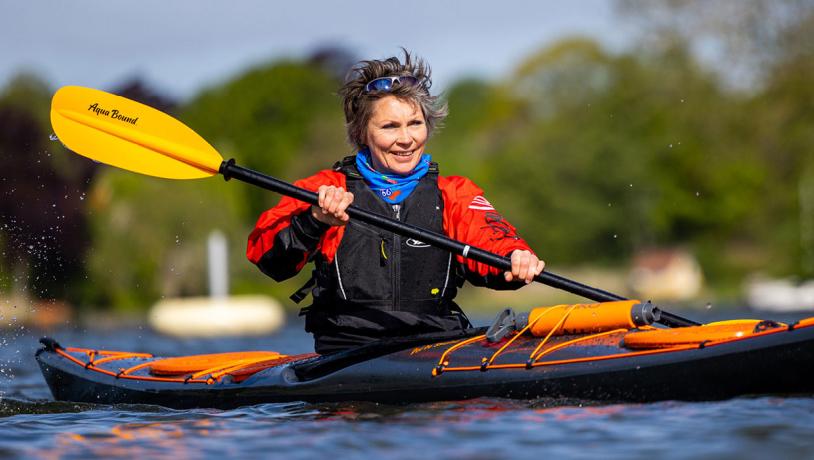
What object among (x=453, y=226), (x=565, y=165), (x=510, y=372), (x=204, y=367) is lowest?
(x=510, y=372)

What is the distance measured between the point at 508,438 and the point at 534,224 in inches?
1465

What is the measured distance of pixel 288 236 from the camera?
5230 millimetres

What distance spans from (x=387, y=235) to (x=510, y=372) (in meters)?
0.90

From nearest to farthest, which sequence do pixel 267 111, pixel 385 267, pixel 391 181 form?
pixel 385 267 → pixel 391 181 → pixel 267 111

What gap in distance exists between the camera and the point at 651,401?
4.75 m

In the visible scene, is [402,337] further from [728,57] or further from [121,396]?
[728,57]

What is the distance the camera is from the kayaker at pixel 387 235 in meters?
5.35

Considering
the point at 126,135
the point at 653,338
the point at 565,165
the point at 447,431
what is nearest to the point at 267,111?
the point at 565,165

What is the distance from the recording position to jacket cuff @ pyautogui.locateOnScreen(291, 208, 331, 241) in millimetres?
5180

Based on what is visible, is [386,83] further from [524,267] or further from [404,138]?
[524,267]

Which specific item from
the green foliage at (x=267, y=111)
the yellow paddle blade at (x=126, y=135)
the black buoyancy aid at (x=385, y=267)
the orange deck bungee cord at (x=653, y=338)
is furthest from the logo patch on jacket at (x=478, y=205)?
the green foliage at (x=267, y=111)

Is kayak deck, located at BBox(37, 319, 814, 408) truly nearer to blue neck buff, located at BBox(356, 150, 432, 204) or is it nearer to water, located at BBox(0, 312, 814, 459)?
water, located at BBox(0, 312, 814, 459)

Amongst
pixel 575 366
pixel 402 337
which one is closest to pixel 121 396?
pixel 402 337

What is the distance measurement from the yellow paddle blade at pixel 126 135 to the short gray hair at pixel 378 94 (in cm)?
103
